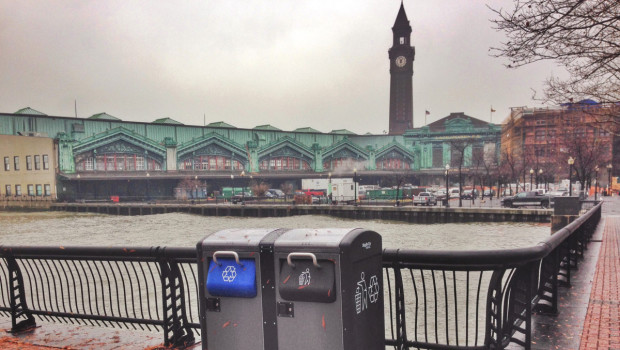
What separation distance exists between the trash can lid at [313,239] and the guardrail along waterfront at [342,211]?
39.8 meters

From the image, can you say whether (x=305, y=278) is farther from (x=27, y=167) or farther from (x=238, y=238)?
(x=27, y=167)

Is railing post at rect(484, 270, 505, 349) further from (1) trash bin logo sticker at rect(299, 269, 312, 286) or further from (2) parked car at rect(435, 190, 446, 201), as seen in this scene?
(2) parked car at rect(435, 190, 446, 201)

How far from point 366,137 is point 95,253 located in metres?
107

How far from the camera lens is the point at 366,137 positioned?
11138 cm

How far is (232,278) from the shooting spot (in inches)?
155

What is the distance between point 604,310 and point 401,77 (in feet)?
489

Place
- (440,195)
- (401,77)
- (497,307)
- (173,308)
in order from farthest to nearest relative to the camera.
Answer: (401,77)
(440,195)
(173,308)
(497,307)

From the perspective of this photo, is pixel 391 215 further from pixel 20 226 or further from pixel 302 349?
pixel 302 349

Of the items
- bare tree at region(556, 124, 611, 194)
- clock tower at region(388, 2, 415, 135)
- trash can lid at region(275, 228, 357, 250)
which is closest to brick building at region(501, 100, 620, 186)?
bare tree at region(556, 124, 611, 194)

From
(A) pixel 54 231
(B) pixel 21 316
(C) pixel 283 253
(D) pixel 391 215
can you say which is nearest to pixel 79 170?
(A) pixel 54 231

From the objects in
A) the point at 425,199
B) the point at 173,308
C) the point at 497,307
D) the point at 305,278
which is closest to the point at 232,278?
the point at 305,278

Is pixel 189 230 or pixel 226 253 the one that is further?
pixel 189 230

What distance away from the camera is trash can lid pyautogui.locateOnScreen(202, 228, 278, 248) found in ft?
12.8

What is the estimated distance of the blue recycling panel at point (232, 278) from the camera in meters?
3.87
